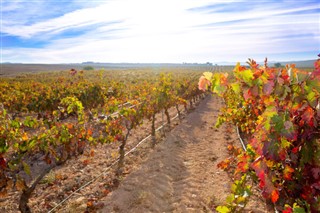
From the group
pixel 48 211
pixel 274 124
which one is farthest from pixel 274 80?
pixel 48 211

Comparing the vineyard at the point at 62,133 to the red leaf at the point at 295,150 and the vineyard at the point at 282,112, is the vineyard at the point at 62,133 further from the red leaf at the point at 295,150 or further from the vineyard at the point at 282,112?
the red leaf at the point at 295,150

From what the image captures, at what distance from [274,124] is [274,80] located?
37cm

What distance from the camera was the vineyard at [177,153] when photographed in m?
2.20

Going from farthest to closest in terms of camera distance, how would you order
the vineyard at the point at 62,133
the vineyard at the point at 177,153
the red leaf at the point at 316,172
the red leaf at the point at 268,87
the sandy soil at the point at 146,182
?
the sandy soil at the point at 146,182
the vineyard at the point at 62,133
the red leaf at the point at 316,172
the vineyard at the point at 177,153
the red leaf at the point at 268,87

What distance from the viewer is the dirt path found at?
6.68m

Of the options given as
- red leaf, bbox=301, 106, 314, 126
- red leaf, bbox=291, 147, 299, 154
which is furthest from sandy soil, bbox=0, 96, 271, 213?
red leaf, bbox=301, 106, 314, 126

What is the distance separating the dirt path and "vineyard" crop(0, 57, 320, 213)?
0.10ft

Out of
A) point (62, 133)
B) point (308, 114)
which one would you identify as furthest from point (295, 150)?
point (62, 133)

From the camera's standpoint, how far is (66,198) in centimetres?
691

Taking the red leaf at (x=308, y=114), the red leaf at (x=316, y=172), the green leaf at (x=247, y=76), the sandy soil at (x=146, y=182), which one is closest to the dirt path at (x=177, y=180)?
the sandy soil at (x=146, y=182)

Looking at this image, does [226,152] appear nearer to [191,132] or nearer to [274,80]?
[191,132]

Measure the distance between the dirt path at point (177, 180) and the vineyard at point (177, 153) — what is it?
31mm

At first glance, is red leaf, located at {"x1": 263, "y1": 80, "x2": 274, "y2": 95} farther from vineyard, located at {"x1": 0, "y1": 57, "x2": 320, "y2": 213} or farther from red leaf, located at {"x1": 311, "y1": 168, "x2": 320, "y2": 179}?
red leaf, located at {"x1": 311, "y1": 168, "x2": 320, "y2": 179}

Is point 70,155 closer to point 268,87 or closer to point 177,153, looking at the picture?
point 177,153
